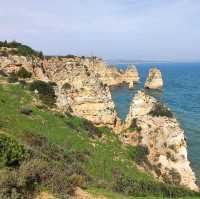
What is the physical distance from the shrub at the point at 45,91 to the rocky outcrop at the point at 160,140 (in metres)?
8.09

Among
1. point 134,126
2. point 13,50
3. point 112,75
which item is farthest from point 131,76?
point 134,126

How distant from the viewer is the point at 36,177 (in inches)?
539

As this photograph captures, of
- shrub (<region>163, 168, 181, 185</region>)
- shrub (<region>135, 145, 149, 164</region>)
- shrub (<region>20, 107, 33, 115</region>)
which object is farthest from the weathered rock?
shrub (<region>163, 168, 181, 185</region>)

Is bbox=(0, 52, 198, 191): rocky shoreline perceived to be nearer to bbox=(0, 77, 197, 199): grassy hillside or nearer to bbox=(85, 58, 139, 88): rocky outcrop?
bbox=(0, 77, 197, 199): grassy hillside

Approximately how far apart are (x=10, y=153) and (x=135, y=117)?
26697 millimetres

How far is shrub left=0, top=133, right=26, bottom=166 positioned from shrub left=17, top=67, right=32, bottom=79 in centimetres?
2434

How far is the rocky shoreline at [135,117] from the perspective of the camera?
110 ft

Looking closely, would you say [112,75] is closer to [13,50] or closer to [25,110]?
[13,50]

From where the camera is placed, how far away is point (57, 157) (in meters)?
20.9

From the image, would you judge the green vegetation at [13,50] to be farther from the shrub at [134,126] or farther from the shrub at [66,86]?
the shrub at [134,126]

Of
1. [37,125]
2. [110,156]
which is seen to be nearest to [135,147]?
[110,156]

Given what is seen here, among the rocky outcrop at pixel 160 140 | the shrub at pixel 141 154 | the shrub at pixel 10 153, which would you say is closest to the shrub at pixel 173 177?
the rocky outcrop at pixel 160 140

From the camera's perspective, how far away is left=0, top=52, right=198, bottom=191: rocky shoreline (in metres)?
33.7

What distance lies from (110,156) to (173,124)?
39.6 feet
